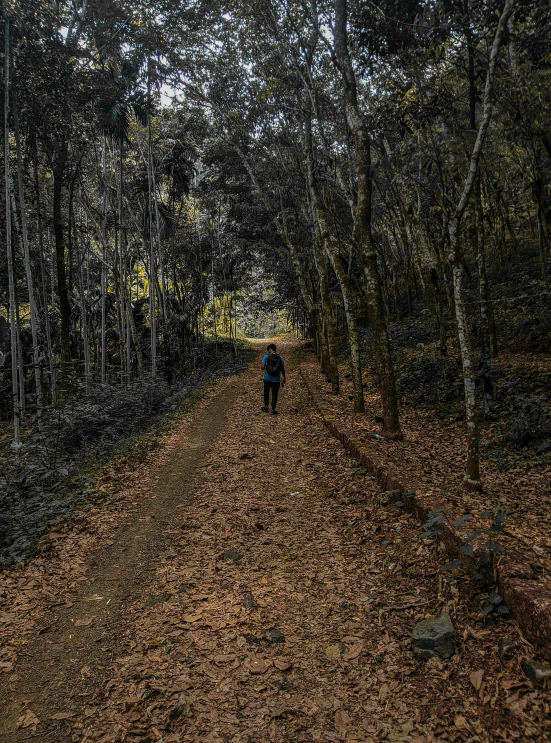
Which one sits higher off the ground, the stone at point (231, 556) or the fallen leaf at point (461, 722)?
the fallen leaf at point (461, 722)

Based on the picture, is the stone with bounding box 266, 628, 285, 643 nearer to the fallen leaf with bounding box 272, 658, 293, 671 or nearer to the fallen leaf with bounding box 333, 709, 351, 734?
the fallen leaf with bounding box 272, 658, 293, 671

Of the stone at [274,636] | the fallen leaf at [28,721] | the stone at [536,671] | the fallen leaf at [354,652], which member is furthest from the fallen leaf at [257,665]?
the stone at [536,671]

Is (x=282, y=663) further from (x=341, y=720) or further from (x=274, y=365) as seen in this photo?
(x=274, y=365)

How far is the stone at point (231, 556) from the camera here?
4.75m

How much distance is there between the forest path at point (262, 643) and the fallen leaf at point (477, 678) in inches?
1.3

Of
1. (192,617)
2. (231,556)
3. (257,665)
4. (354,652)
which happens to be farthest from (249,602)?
(354,652)

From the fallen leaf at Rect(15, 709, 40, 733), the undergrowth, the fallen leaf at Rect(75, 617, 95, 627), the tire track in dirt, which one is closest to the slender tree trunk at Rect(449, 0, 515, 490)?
the tire track in dirt

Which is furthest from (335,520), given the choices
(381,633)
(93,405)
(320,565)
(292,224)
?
(292,224)

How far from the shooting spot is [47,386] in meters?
18.5

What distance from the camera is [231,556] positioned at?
15.8 ft

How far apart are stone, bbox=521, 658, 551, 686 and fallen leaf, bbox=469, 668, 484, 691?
25 centimetres

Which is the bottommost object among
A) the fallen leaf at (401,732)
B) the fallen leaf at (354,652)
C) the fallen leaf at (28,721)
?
the fallen leaf at (28,721)

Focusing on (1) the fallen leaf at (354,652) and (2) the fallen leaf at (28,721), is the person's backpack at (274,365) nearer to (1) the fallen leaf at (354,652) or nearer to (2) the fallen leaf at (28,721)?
(1) the fallen leaf at (354,652)

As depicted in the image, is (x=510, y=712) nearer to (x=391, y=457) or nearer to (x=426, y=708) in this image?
(x=426, y=708)
